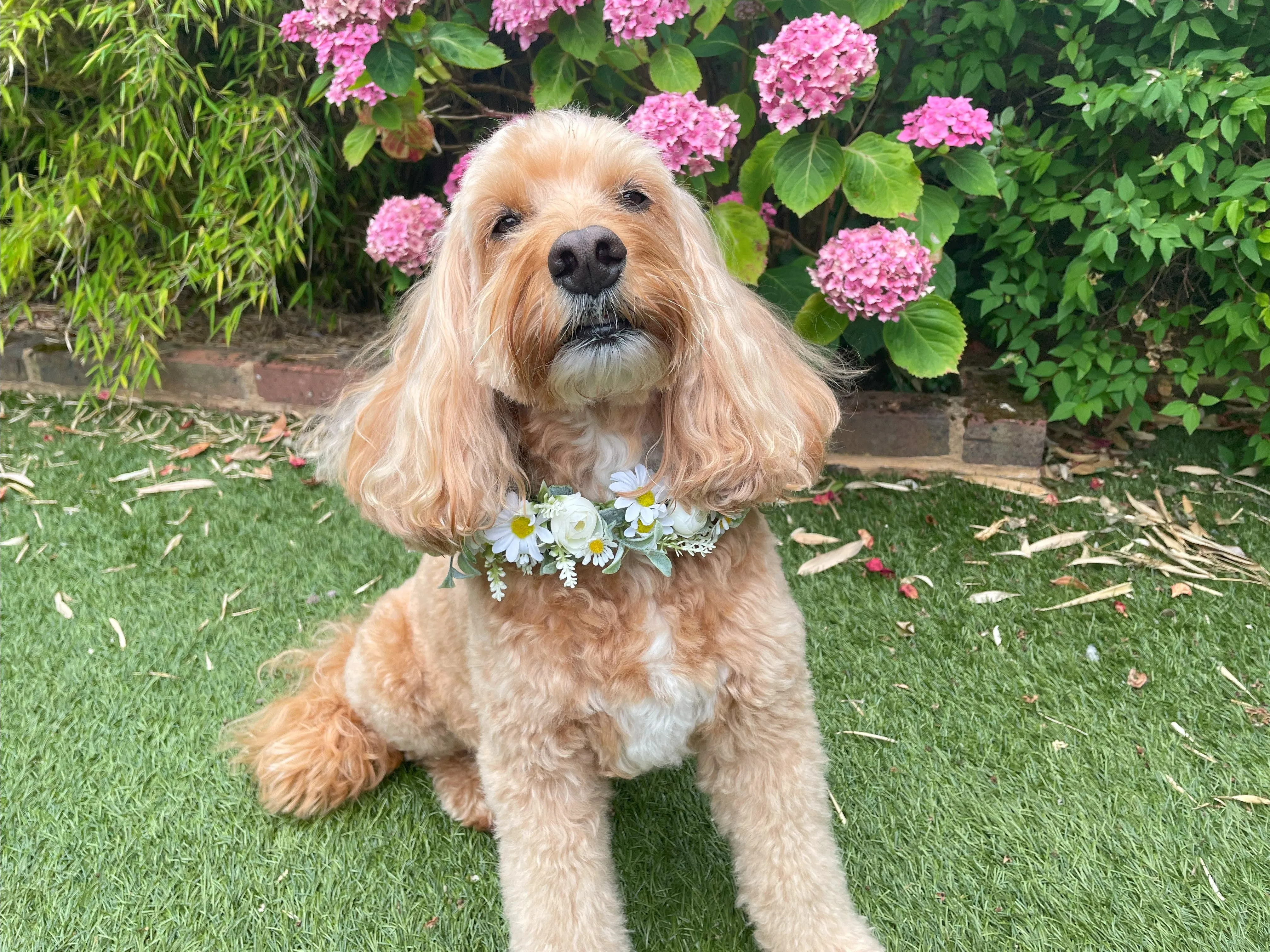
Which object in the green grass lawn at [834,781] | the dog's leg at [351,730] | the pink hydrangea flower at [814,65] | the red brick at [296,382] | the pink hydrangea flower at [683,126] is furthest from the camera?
the red brick at [296,382]

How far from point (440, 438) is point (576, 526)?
0.29 meters

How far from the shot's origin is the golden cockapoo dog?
1355 mm

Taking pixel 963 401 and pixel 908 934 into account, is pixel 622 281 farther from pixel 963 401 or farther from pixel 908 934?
pixel 963 401

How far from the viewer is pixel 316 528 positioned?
3148 mm

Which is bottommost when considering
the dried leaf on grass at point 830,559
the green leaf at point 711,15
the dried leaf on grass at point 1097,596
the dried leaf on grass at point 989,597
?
the dried leaf on grass at point 830,559

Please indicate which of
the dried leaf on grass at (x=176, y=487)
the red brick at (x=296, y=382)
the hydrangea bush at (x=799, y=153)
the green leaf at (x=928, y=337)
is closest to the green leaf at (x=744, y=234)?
the hydrangea bush at (x=799, y=153)

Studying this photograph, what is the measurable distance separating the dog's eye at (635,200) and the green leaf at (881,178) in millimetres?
1266

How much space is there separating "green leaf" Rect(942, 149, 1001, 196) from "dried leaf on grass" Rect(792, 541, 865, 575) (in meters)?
1.20

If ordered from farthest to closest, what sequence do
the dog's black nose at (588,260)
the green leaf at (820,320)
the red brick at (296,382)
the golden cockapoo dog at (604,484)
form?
the red brick at (296,382) < the green leaf at (820,320) < the golden cockapoo dog at (604,484) < the dog's black nose at (588,260)

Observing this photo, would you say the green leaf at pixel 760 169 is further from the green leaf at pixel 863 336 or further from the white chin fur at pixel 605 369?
the white chin fur at pixel 605 369

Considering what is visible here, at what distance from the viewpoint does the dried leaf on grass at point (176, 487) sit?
3453 mm

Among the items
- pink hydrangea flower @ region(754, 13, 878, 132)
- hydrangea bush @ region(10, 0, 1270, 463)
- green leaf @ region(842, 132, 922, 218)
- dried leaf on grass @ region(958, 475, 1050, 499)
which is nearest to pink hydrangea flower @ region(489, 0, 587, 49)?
hydrangea bush @ region(10, 0, 1270, 463)

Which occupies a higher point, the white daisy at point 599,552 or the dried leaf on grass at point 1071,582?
the white daisy at point 599,552

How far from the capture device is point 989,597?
8.39ft
